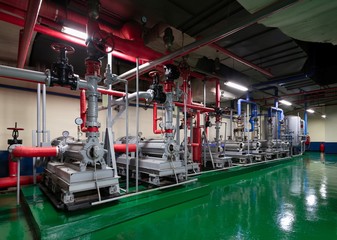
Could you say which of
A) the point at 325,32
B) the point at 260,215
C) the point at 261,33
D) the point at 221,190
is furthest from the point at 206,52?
the point at 260,215

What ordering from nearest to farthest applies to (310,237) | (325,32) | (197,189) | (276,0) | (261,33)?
(276,0) → (310,237) → (325,32) → (197,189) → (261,33)

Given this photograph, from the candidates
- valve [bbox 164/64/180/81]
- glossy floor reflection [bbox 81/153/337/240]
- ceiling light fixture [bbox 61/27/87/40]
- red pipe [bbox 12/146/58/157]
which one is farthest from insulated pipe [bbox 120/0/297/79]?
glossy floor reflection [bbox 81/153/337/240]

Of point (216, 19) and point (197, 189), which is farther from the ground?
point (216, 19)

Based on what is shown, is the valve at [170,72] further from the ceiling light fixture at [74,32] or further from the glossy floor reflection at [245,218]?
the glossy floor reflection at [245,218]

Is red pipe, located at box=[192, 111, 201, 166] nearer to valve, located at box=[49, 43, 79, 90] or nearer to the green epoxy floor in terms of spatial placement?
the green epoxy floor

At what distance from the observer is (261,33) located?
445 cm

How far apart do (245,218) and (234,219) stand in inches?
6.3

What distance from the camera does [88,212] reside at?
212cm

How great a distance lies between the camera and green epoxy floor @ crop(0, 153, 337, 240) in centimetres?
203

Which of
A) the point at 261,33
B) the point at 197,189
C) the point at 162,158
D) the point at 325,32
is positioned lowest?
the point at 197,189

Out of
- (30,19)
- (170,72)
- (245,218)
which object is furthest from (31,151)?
(245,218)

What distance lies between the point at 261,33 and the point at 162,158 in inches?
147

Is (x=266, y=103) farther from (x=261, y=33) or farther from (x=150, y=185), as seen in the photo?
(x=150, y=185)

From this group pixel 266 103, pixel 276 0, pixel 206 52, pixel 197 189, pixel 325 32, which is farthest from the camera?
pixel 266 103
